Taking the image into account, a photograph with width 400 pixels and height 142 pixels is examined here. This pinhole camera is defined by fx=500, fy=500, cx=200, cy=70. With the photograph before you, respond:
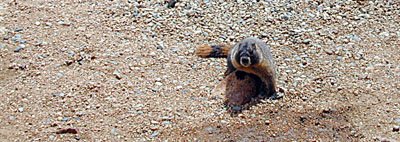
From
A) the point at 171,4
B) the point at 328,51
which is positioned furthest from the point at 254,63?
the point at 171,4

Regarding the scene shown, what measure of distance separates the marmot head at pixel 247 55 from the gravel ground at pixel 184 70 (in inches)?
21.3

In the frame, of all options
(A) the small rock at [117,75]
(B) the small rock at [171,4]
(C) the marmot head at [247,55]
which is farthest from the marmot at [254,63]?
(B) the small rock at [171,4]

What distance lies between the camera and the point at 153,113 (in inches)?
195

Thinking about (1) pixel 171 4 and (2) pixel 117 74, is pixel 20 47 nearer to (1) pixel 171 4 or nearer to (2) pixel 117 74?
(2) pixel 117 74

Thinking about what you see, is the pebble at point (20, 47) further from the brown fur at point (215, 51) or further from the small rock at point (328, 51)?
the small rock at point (328, 51)

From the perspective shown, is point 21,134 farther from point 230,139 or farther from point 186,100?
point 230,139

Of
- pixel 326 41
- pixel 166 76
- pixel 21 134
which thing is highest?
pixel 326 41

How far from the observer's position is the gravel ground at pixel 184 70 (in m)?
4.79

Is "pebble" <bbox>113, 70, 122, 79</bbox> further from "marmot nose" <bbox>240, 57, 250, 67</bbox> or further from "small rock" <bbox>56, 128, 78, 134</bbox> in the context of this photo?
"marmot nose" <bbox>240, 57, 250, 67</bbox>

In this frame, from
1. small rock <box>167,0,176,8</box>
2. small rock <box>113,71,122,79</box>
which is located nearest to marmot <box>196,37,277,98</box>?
small rock <box>113,71,122,79</box>

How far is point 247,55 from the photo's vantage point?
466cm

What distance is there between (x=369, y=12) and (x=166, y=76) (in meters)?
2.76

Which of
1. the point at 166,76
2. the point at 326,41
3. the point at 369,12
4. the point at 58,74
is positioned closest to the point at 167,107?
the point at 166,76

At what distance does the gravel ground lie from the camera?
4.79 m
